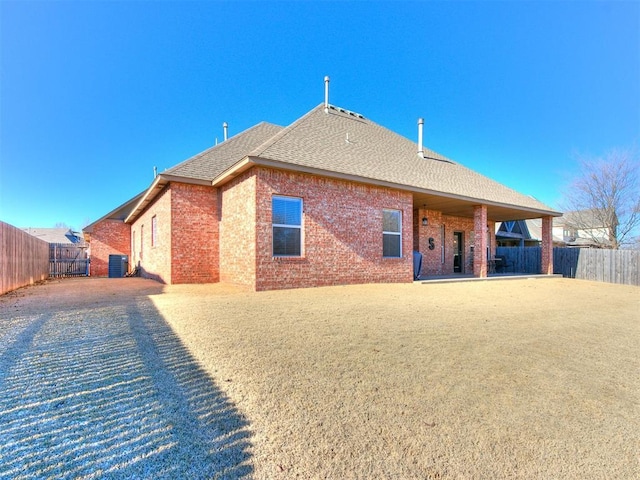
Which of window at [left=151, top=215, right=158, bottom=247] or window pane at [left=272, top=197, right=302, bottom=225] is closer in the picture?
window pane at [left=272, top=197, right=302, bottom=225]

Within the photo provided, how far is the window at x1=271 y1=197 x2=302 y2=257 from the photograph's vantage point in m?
8.84

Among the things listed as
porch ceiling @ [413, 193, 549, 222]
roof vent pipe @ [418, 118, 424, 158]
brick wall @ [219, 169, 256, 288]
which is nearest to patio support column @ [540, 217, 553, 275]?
porch ceiling @ [413, 193, 549, 222]

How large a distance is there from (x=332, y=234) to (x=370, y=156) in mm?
4162

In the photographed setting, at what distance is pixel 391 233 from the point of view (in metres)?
11.1

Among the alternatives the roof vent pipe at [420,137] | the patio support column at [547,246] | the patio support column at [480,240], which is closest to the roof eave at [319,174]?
the patio support column at [480,240]

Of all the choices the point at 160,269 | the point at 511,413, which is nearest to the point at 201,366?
the point at 511,413

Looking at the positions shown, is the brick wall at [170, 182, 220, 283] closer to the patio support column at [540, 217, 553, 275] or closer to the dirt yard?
the dirt yard

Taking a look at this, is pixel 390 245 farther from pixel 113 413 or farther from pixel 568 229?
pixel 568 229

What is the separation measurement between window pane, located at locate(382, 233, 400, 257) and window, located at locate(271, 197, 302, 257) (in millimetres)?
3417

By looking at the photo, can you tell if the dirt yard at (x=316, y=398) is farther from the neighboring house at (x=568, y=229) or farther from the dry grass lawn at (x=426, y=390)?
the neighboring house at (x=568, y=229)

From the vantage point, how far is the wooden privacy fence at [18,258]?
8.70 meters

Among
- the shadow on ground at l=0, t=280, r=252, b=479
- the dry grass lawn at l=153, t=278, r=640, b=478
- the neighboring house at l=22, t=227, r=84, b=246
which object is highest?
the neighboring house at l=22, t=227, r=84, b=246

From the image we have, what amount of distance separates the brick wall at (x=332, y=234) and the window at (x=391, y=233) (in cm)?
18

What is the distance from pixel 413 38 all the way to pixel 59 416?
598 inches
